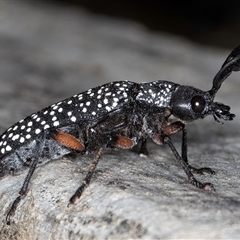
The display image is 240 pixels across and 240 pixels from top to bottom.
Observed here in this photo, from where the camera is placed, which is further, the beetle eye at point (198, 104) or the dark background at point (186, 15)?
the dark background at point (186, 15)

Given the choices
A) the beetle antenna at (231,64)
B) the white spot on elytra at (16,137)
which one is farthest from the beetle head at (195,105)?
the white spot on elytra at (16,137)

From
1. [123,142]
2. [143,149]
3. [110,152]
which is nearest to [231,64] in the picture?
[123,142]

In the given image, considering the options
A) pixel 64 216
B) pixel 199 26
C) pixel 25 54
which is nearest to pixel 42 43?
pixel 25 54

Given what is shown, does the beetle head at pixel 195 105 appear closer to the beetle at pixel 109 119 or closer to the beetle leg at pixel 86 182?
the beetle at pixel 109 119

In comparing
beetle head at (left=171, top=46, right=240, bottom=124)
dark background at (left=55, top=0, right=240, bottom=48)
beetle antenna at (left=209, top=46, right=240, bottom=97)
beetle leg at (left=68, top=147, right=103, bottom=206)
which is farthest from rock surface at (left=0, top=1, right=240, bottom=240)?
dark background at (left=55, top=0, right=240, bottom=48)

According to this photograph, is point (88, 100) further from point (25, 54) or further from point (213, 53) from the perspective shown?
point (213, 53)

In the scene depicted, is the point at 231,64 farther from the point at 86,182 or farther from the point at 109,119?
the point at 86,182
